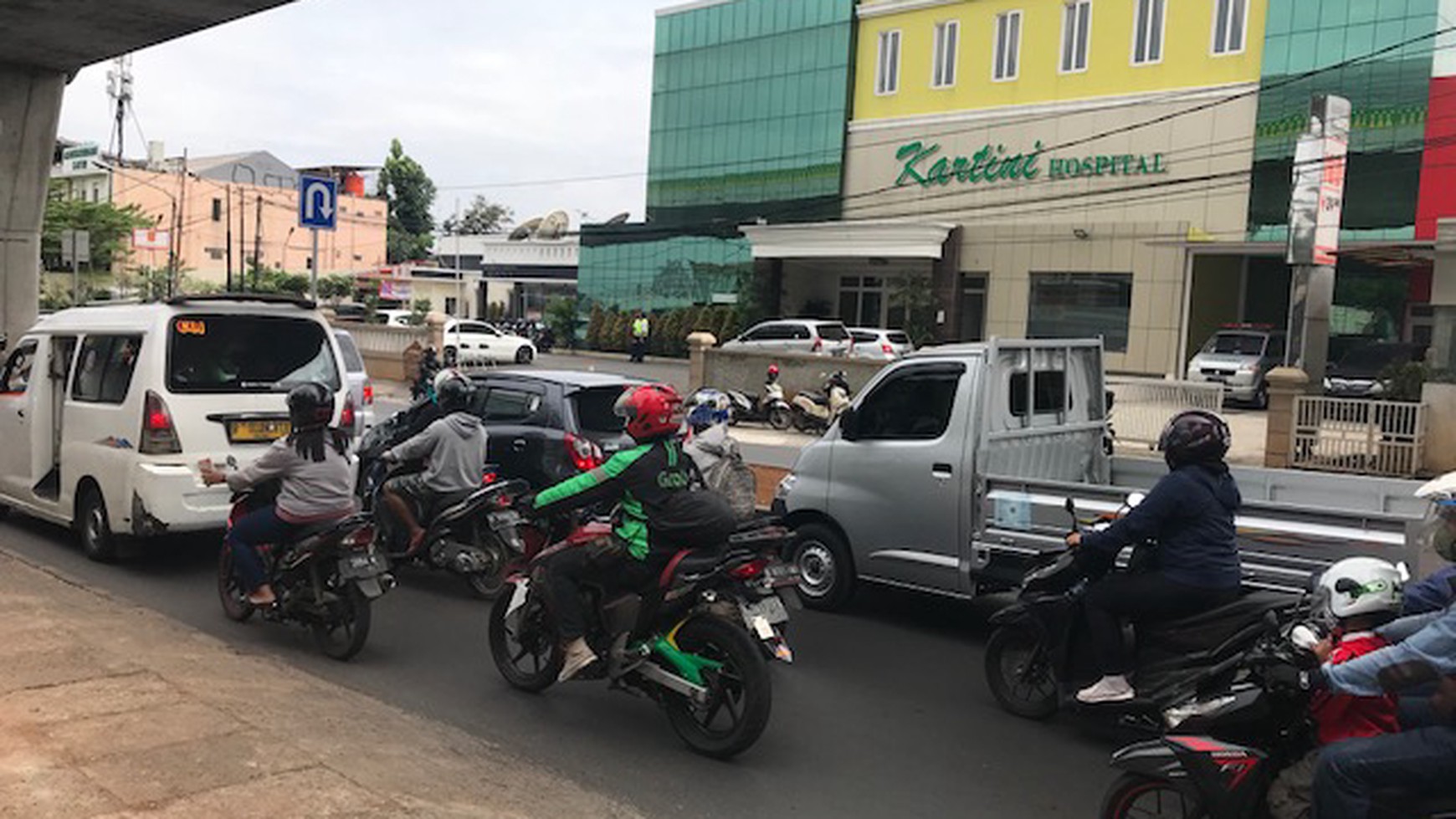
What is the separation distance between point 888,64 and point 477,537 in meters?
33.3

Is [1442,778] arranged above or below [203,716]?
above

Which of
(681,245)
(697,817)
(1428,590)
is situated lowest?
(697,817)

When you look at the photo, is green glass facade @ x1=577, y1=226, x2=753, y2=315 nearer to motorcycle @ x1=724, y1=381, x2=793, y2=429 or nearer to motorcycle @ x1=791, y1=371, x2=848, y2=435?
motorcycle @ x1=724, y1=381, x2=793, y2=429

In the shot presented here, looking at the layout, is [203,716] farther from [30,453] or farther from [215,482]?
[30,453]

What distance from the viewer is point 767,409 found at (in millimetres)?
20609

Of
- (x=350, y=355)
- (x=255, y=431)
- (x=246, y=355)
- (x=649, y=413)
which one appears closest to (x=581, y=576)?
(x=649, y=413)

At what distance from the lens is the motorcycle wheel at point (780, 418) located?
20.3 metres

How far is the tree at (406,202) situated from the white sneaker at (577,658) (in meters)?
82.0

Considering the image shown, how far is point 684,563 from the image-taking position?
17.3 feet

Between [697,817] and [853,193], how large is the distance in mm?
35968

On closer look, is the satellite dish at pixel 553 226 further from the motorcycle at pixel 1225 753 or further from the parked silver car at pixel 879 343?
the motorcycle at pixel 1225 753

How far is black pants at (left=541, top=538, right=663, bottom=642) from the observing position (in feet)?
17.8

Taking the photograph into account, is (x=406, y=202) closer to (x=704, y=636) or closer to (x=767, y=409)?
(x=767, y=409)

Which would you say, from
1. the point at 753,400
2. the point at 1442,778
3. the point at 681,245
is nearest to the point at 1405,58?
the point at 753,400
